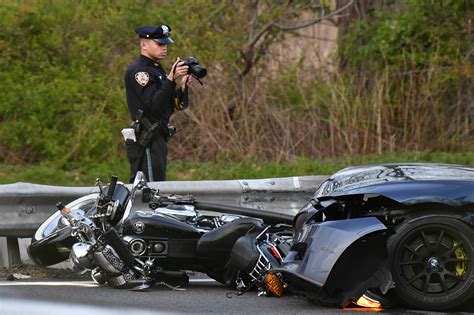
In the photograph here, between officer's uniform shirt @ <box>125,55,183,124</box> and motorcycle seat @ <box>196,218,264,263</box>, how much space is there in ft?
7.37

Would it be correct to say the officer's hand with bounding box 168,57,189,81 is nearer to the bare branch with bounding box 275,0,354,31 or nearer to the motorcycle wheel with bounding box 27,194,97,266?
the motorcycle wheel with bounding box 27,194,97,266

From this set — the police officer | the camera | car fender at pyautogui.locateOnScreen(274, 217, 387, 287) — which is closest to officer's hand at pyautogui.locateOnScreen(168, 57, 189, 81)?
the camera

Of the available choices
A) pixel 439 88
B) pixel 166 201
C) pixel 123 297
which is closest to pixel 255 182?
pixel 166 201

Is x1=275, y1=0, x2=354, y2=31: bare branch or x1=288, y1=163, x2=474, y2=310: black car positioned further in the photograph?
x1=275, y1=0, x2=354, y2=31: bare branch

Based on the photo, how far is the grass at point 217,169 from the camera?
480 inches

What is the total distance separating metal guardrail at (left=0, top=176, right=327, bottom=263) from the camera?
788 centimetres

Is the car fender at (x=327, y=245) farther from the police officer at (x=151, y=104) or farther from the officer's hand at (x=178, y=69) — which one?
the police officer at (x=151, y=104)

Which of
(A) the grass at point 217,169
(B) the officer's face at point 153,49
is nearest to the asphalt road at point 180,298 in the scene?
(B) the officer's face at point 153,49

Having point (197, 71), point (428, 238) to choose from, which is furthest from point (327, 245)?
point (197, 71)

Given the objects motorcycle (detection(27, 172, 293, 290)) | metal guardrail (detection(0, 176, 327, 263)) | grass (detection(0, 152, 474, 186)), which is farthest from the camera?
grass (detection(0, 152, 474, 186))

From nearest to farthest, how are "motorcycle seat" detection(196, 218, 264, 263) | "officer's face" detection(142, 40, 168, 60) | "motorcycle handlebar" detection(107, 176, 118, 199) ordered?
"motorcycle seat" detection(196, 218, 264, 263)
"motorcycle handlebar" detection(107, 176, 118, 199)
"officer's face" detection(142, 40, 168, 60)

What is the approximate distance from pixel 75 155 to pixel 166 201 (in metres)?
6.38

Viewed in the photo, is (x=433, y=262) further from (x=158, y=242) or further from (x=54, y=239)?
(x=54, y=239)

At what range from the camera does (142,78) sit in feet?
29.2
